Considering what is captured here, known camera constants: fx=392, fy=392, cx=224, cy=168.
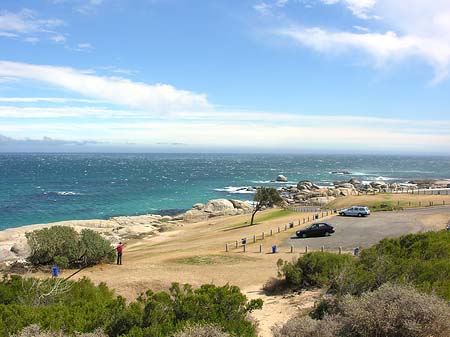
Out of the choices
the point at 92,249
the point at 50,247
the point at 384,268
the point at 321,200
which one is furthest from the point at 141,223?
the point at 384,268

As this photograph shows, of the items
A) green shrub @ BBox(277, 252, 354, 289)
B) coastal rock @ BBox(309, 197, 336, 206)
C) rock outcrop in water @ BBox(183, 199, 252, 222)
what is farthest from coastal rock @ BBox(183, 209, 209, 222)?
green shrub @ BBox(277, 252, 354, 289)

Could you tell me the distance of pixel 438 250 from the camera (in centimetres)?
1481

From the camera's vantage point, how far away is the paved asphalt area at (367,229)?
28.2m

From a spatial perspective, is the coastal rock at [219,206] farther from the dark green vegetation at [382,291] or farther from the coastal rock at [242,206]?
the dark green vegetation at [382,291]

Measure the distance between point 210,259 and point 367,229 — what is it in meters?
14.4

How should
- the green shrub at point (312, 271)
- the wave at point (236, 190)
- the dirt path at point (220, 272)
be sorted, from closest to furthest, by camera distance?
the dirt path at point (220, 272)
the green shrub at point (312, 271)
the wave at point (236, 190)

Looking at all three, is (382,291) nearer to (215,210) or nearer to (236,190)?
(215,210)

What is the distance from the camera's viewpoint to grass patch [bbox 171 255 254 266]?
2418 cm

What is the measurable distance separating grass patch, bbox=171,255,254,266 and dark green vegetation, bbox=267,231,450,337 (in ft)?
23.1

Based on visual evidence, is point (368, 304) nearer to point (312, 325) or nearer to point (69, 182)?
point (312, 325)

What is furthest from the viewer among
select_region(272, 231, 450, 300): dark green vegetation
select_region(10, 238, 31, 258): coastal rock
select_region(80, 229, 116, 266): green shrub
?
select_region(10, 238, 31, 258): coastal rock

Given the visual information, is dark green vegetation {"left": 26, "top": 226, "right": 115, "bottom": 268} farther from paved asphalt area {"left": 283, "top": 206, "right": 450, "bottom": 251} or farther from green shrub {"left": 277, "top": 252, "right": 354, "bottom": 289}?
paved asphalt area {"left": 283, "top": 206, "right": 450, "bottom": 251}

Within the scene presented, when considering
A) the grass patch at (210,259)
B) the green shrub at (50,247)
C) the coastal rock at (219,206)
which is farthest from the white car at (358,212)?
the green shrub at (50,247)

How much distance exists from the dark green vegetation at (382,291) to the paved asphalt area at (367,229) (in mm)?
10309
